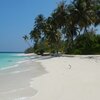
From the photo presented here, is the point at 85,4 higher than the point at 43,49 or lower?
higher

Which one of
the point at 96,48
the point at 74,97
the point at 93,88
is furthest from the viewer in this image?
the point at 96,48

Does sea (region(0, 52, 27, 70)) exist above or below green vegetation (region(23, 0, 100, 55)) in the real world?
below

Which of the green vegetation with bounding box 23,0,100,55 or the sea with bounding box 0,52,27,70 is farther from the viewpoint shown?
the green vegetation with bounding box 23,0,100,55

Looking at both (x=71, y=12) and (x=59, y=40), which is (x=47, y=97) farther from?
(x=59, y=40)

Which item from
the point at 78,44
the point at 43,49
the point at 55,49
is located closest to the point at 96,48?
the point at 78,44

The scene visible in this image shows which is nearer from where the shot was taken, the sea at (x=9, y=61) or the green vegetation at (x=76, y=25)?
the sea at (x=9, y=61)

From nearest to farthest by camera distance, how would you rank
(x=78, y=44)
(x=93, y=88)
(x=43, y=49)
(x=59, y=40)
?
(x=93, y=88) → (x=78, y=44) → (x=59, y=40) → (x=43, y=49)

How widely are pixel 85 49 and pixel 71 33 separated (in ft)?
14.2

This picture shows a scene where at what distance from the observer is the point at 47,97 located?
6.62 meters

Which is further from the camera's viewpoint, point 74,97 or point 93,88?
point 93,88

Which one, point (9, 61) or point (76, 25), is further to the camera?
point (76, 25)

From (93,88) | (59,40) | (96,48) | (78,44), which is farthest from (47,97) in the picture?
(59,40)

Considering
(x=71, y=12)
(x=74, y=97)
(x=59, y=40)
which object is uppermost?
(x=71, y=12)

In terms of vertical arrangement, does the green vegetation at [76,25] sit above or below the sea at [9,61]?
above
